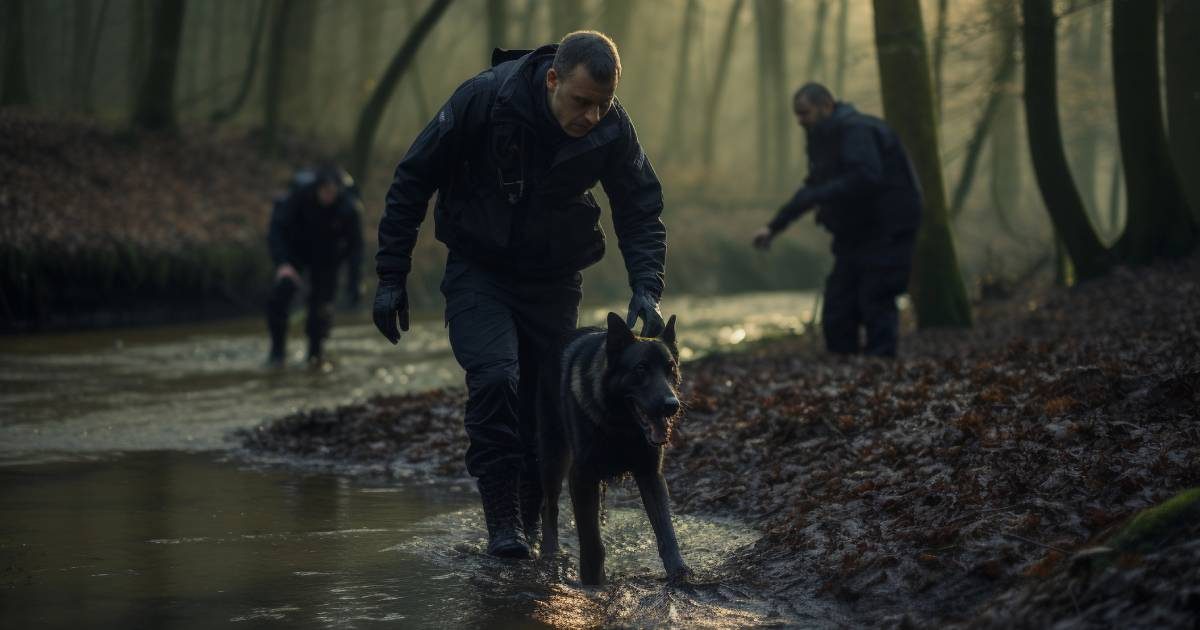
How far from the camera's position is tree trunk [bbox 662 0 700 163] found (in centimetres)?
3975

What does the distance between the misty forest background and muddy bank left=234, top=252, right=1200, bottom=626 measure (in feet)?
14.4

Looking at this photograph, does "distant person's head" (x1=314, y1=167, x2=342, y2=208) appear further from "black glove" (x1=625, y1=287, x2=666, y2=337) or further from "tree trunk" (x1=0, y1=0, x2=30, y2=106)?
"tree trunk" (x1=0, y1=0, x2=30, y2=106)

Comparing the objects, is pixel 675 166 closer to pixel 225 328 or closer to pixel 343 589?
pixel 225 328

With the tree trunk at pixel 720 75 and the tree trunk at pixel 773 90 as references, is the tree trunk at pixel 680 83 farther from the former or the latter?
the tree trunk at pixel 773 90

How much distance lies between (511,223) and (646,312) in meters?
0.74

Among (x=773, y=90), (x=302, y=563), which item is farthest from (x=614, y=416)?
(x=773, y=90)

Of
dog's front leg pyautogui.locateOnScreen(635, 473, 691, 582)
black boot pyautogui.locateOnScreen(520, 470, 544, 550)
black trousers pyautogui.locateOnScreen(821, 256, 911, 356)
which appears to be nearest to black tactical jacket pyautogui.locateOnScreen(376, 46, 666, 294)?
dog's front leg pyautogui.locateOnScreen(635, 473, 691, 582)

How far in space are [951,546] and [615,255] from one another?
23787 mm

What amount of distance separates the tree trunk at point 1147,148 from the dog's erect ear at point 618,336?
12.1m

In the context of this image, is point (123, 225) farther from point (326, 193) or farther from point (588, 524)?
point (588, 524)

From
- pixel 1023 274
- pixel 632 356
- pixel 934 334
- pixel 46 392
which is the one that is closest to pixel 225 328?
pixel 46 392

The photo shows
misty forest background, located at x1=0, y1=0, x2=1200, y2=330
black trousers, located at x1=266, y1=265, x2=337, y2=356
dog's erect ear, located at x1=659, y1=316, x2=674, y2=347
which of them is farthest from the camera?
misty forest background, located at x1=0, y1=0, x2=1200, y2=330

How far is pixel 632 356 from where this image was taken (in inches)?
189

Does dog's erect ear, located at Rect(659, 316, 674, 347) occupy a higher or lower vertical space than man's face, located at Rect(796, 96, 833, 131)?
lower
